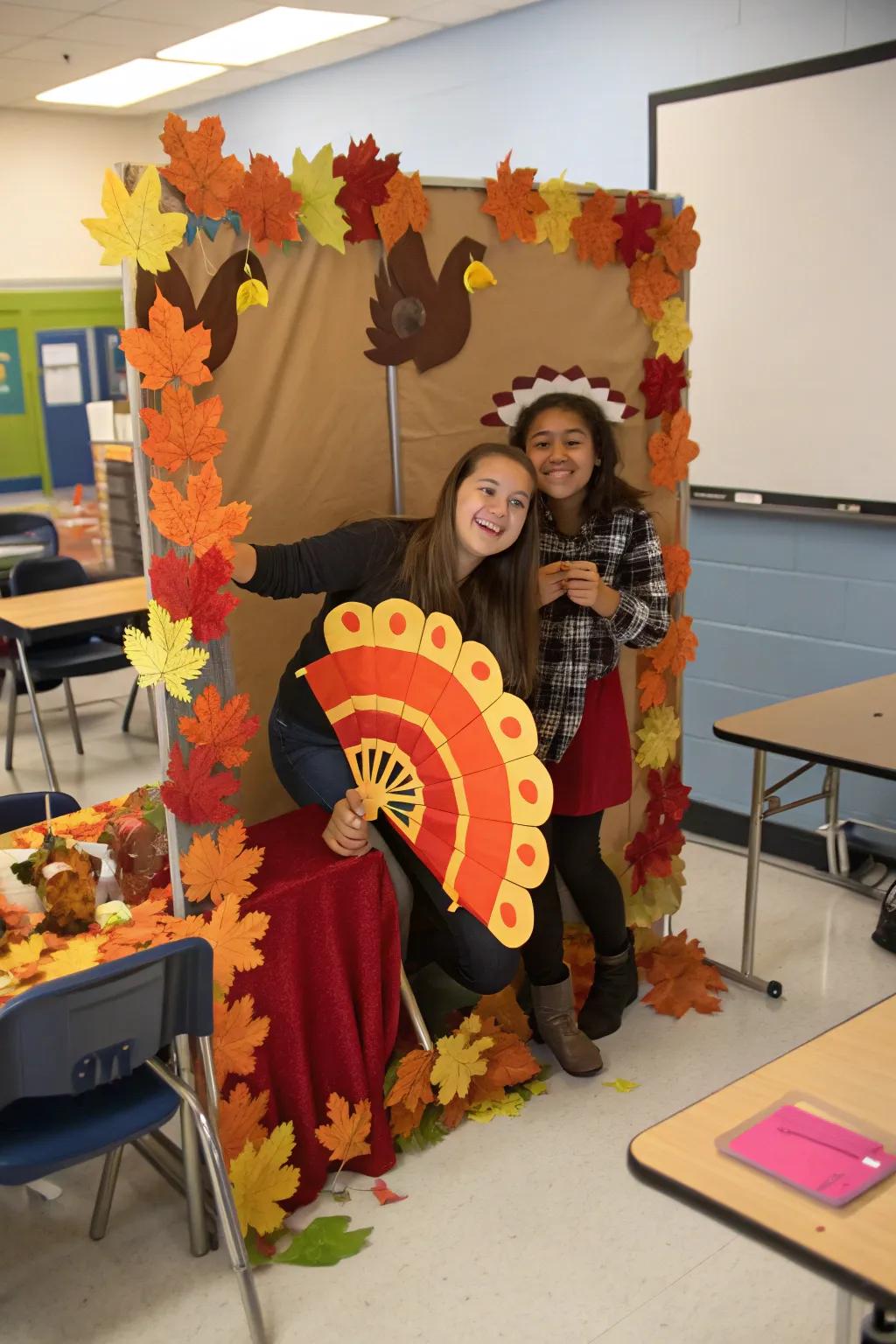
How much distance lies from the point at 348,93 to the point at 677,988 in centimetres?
432

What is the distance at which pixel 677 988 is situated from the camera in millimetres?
3500

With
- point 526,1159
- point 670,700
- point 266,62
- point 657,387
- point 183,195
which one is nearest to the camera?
point 183,195

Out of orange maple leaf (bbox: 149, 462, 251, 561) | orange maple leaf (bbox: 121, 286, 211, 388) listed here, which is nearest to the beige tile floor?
orange maple leaf (bbox: 149, 462, 251, 561)

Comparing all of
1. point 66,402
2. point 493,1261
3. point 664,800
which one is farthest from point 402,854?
point 66,402

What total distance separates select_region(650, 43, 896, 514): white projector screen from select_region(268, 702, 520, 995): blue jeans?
209cm

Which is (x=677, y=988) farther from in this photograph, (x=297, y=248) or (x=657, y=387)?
(x=297, y=248)

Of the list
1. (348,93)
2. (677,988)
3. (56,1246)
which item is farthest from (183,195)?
(348,93)

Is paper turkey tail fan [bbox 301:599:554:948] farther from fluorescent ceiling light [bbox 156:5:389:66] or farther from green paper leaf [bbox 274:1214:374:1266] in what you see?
fluorescent ceiling light [bbox 156:5:389:66]

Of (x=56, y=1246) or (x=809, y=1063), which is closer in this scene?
(x=809, y=1063)

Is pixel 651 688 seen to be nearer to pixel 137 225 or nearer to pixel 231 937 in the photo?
pixel 231 937

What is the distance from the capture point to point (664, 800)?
3572 mm

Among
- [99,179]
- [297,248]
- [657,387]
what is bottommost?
[657,387]

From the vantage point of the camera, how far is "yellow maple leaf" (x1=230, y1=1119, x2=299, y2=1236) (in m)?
2.51

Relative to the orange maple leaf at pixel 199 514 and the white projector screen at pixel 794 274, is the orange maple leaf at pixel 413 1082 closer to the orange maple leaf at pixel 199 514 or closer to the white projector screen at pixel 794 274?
the orange maple leaf at pixel 199 514
